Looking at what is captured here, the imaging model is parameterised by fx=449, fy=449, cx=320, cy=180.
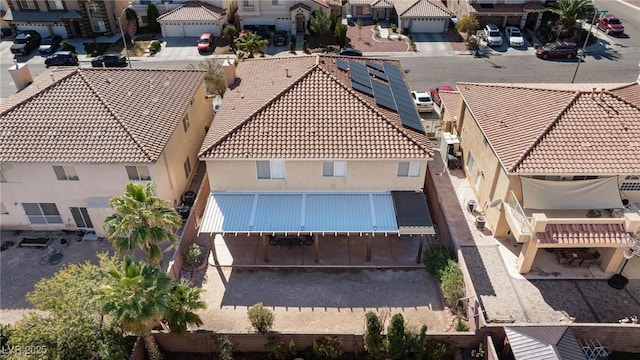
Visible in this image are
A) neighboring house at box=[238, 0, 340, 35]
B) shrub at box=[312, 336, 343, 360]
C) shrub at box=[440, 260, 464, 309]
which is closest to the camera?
shrub at box=[312, 336, 343, 360]

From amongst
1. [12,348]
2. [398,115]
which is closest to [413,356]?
[398,115]

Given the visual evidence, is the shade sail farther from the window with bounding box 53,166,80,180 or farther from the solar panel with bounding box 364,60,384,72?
the window with bounding box 53,166,80,180

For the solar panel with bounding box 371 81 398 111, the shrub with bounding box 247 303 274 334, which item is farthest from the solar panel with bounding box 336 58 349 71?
the shrub with bounding box 247 303 274 334

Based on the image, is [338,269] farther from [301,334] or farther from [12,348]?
[12,348]

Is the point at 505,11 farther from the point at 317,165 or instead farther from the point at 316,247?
the point at 316,247

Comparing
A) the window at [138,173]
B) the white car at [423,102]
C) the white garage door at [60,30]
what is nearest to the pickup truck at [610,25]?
the white car at [423,102]

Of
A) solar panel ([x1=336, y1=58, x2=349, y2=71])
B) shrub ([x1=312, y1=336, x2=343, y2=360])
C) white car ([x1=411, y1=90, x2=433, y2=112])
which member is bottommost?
shrub ([x1=312, y1=336, x2=343, y2=360])

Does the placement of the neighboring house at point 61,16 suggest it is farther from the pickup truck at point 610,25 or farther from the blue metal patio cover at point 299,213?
the pickup truck at point 610,25
